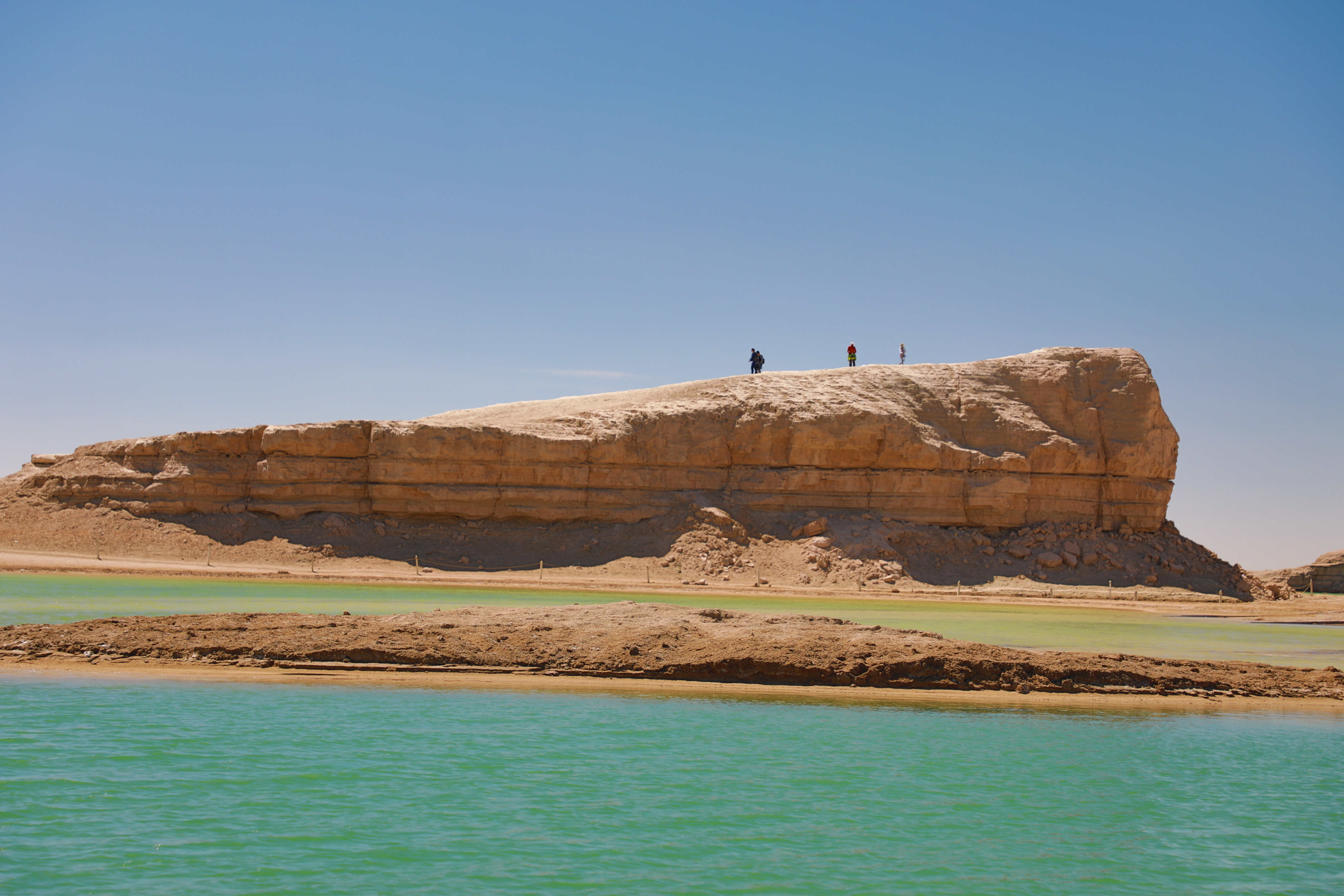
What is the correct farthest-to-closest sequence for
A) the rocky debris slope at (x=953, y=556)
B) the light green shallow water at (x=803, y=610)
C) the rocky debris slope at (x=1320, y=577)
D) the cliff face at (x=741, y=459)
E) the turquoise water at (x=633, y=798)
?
the rocky debris slope at (x=1320, y=577) → the cliff face at (x=741, y=459) → the rocky debris slope at (x=953, y=556) → the light green shallow water at (x=803, y=610) → the turquoise water at (x=633, y=798)

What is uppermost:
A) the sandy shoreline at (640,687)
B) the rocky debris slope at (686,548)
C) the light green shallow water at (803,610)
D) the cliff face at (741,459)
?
the cliff face at (741,459)

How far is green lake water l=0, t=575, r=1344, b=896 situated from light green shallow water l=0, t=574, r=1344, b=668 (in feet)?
22.5

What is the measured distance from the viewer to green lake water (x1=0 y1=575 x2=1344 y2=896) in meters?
7.66

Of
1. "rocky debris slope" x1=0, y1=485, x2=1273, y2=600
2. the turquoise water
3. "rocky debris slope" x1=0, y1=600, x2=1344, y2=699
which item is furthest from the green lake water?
"rocky debris slope" x1=0, y1=485, x2=1273, y2=600

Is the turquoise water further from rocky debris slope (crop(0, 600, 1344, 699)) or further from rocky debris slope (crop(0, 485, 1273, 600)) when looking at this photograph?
rocky debris slope (crop(0, 485, 1273, 600))

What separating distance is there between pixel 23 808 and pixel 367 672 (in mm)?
6908

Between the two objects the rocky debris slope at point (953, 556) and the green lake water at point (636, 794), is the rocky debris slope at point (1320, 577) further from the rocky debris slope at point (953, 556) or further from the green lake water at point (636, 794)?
the green lake water at point (636, 794)

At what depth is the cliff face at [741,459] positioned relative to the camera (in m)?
43.5

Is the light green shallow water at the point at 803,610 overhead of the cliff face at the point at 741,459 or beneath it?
beneath

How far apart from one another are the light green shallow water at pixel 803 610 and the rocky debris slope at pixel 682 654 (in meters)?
3.20

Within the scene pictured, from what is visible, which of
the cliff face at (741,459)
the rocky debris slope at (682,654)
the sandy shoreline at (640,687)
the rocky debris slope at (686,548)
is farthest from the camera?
the cliff face at (741,459)

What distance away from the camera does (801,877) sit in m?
7.68

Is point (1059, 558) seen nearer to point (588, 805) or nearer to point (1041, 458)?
point (1041, 458)

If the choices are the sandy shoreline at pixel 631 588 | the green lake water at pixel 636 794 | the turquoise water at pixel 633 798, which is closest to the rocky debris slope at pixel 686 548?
the sandy shoreline at pixel 631 588
